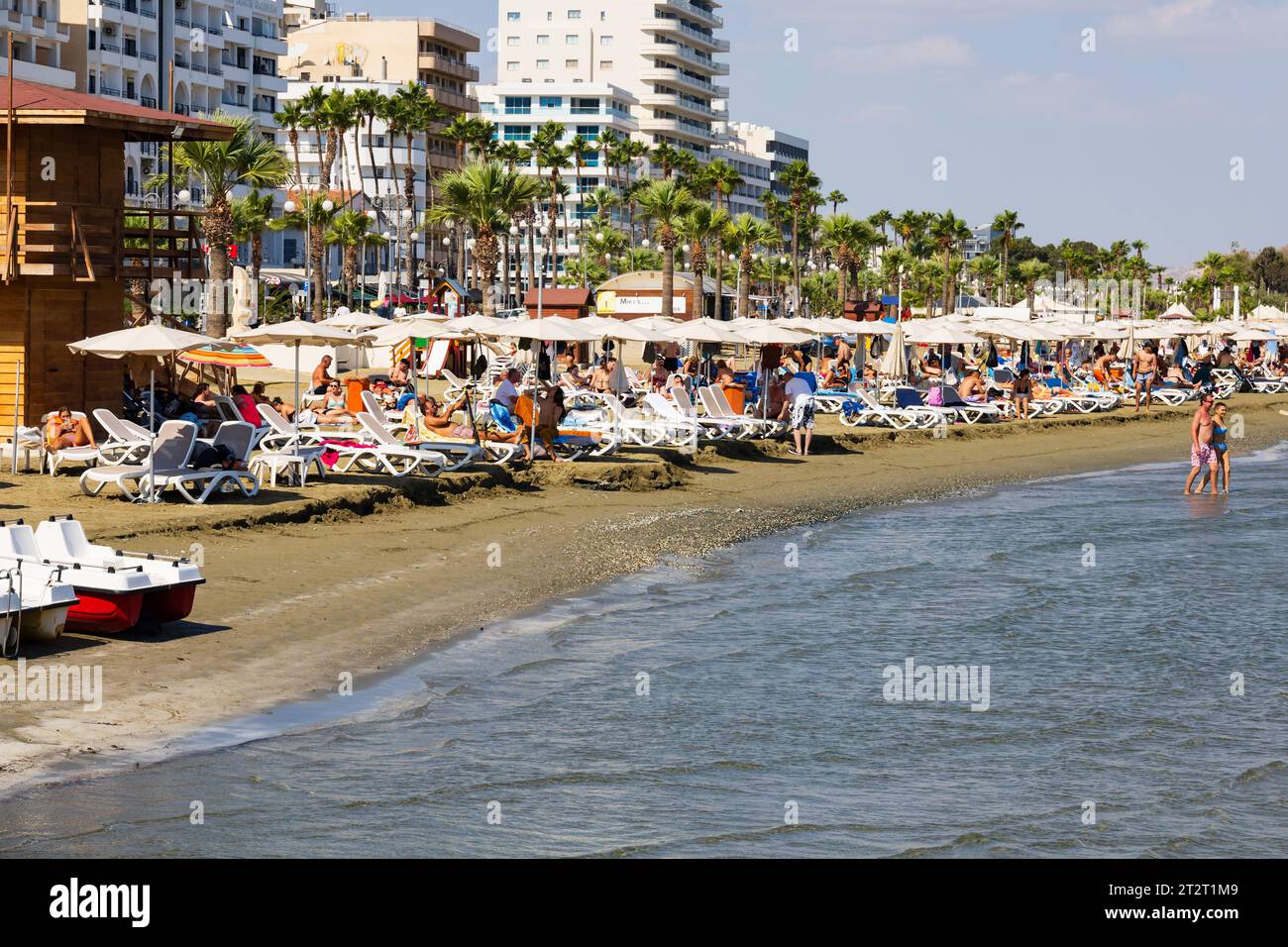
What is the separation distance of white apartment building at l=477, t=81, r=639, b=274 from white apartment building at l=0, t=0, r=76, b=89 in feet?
185

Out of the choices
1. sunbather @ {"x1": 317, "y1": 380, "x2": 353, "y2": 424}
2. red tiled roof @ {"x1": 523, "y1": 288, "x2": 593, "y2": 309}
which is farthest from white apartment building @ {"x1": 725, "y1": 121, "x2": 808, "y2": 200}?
sunbather @ {"x1": 317, "y1": 380, "x2": 353, "y2": 424}

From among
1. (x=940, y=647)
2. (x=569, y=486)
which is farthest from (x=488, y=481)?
(x=940, y=647)

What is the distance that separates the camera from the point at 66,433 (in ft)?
65.3

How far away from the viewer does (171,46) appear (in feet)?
280

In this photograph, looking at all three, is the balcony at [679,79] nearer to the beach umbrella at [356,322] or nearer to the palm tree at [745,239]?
the palm tree at [745,239]

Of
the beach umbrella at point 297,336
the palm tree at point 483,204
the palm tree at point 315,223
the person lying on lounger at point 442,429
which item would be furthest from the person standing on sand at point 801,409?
the palm tree at point 315,223

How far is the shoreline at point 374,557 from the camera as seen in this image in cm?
1089

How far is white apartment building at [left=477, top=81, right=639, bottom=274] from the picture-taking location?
426ft

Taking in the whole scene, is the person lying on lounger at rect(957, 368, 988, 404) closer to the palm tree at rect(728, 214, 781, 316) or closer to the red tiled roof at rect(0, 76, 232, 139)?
the red tiled roof at rect(0, 76, 232, 139)

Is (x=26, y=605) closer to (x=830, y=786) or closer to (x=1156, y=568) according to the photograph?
(x=830, y=786)

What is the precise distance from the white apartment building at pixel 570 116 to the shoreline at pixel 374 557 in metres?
101

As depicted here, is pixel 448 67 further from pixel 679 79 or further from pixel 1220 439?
pixel 1220 439
